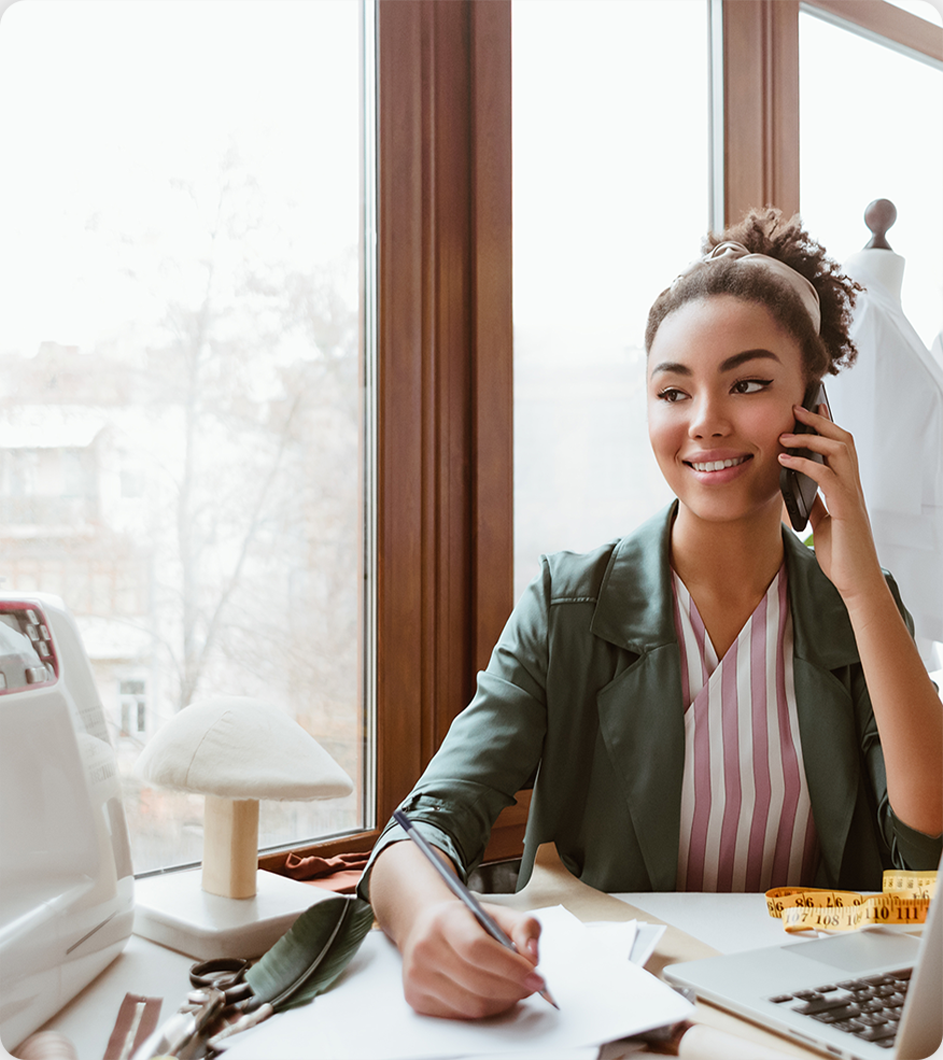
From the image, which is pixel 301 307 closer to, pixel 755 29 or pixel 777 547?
pixel 777 547

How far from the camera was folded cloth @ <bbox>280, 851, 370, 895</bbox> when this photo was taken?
1222mm

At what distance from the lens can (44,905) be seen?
2.15 ft

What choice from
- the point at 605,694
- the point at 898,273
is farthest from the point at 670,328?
the point at 898,273

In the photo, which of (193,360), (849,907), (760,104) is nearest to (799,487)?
(849,907)

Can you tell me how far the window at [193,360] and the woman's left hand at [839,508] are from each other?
0.64 m

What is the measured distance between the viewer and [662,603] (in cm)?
105

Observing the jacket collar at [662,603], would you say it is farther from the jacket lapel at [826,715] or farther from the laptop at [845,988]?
the laptop at [845,988]

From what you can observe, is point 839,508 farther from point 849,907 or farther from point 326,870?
point 326,870

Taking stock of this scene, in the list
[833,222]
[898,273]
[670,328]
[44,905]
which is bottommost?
[44,905]

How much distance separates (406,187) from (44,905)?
108 cm

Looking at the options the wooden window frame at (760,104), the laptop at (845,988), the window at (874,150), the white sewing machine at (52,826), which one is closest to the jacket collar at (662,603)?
the laptop at (845,988)

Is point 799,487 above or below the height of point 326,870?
above

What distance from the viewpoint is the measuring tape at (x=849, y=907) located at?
0.81 m

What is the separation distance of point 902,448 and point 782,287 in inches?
31.0
